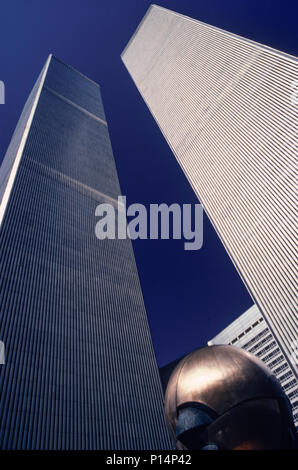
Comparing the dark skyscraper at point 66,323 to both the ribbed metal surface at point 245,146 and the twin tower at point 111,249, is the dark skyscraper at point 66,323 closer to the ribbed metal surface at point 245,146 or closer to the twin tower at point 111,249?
the twin tower at point 111,249

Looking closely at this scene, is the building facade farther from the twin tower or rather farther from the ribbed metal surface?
the twin tower

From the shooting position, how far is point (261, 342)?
75688 millimetres

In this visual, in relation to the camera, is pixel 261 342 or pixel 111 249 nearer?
pixel 111 249

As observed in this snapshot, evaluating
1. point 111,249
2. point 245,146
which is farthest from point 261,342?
point 245,146

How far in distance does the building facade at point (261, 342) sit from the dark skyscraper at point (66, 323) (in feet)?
138

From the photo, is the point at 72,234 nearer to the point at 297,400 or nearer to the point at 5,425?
the point at 5,425

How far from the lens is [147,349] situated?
1435 inches

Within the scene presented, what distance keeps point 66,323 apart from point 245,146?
3397cm

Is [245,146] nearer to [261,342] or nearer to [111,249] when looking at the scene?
[111,249]

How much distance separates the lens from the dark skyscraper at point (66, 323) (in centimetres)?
2398

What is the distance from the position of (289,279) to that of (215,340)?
221ft

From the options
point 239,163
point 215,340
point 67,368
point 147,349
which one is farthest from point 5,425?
point 215,340

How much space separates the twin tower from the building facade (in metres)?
38.3

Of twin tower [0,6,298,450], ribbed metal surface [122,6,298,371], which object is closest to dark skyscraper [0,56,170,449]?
twin tower [0,6,298,450]
